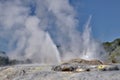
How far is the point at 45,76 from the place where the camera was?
33.3 ft

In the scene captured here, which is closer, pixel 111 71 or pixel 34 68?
pixel 111 71

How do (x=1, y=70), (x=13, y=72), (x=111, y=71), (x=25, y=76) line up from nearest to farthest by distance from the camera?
1. (x=111, y=71)
2. (x=25, y=76)
3. (x=13, y=72)
4. (x=1, y=70)

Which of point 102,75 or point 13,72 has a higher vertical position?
point 13,72

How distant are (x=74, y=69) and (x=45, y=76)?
1.22 metres

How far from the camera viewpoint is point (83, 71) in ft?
34.6

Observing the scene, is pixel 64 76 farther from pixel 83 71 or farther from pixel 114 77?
pixel 114 77

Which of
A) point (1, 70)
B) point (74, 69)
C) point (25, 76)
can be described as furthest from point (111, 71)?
point (1, 70)

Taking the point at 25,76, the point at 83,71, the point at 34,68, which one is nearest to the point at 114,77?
the point at 83,71

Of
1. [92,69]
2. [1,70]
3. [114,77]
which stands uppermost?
[1,70]

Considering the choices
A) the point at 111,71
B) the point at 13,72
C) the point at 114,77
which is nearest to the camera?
the point at 114,77

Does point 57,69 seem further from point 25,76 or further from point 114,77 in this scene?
point 114,77

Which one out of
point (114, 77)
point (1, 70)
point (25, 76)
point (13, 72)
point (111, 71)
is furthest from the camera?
point (1, 70)

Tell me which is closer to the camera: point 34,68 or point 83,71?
point 83,71

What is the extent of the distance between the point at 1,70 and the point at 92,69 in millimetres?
3876
